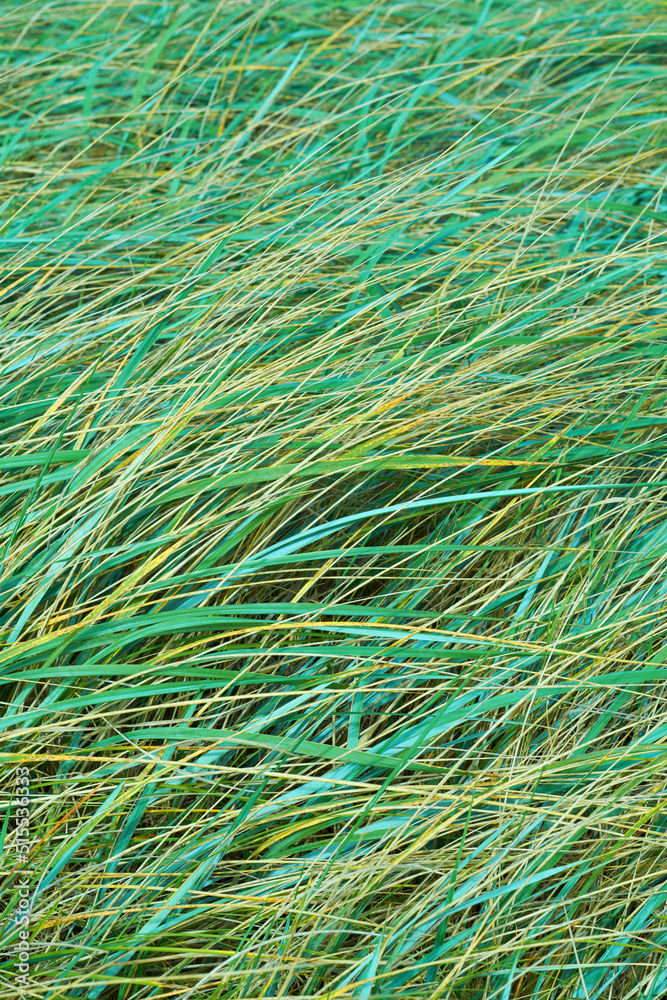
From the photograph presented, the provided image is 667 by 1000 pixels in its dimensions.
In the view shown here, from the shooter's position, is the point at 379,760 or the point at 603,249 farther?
the point at 603,249

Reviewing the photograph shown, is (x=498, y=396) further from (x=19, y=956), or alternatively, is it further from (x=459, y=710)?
(x=19, y=956)

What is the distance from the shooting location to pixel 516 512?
1242 mm

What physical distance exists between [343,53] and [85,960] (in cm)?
191

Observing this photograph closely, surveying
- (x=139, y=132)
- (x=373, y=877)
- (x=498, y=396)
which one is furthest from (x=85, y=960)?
(x=139, y=132)

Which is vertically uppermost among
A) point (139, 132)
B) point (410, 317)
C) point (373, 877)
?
point (139, 132)

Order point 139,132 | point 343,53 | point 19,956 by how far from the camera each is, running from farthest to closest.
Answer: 1. point 343,53
2. point 139,132
3. point 19,956

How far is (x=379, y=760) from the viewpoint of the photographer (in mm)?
992

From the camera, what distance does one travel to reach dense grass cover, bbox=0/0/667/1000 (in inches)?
36.9

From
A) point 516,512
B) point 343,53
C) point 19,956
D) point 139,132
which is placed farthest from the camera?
point 343,53

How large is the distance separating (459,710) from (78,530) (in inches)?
22.0

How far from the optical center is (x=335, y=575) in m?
1.21

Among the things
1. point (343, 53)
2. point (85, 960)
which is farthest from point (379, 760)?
point (343, 53)

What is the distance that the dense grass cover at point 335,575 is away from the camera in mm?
937

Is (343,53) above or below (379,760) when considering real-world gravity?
above
